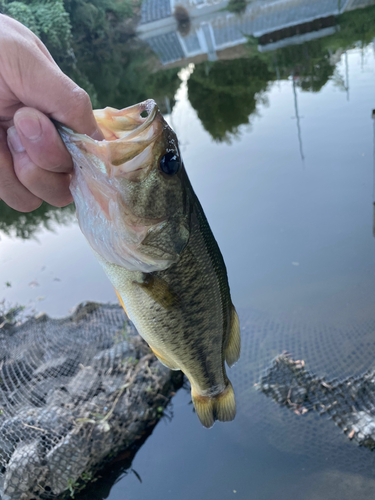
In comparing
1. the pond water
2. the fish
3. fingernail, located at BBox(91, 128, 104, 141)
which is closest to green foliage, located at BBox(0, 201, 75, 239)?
the pond water

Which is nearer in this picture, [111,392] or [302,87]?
[111,392]

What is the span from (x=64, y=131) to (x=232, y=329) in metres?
1.17

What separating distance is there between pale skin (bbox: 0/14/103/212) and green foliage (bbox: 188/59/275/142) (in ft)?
25.9

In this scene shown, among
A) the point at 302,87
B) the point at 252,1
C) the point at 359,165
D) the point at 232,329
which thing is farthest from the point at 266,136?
the point at 252,1

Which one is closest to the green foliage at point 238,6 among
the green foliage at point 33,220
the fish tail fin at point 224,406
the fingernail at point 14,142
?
the green foliage at point 33,220

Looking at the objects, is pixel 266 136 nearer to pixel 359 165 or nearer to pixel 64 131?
pixel 359 165

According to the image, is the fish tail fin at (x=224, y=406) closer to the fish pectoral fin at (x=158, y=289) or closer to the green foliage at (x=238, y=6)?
the fish pectoral fin at (x=158, y=289)

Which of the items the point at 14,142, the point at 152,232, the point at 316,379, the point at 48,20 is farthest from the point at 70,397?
the point at 48,20

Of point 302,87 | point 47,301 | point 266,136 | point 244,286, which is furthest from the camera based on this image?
point 302,87

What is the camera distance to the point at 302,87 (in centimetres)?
1056

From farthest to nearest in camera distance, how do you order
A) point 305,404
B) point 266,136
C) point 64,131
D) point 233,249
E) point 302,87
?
point 302,87, point 266,136, point 233,249, point 305,404, point 64,131

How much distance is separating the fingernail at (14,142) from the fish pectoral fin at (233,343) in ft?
3.89

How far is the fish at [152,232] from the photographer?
142 centimetres

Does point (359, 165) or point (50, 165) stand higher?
point (50, 165)
